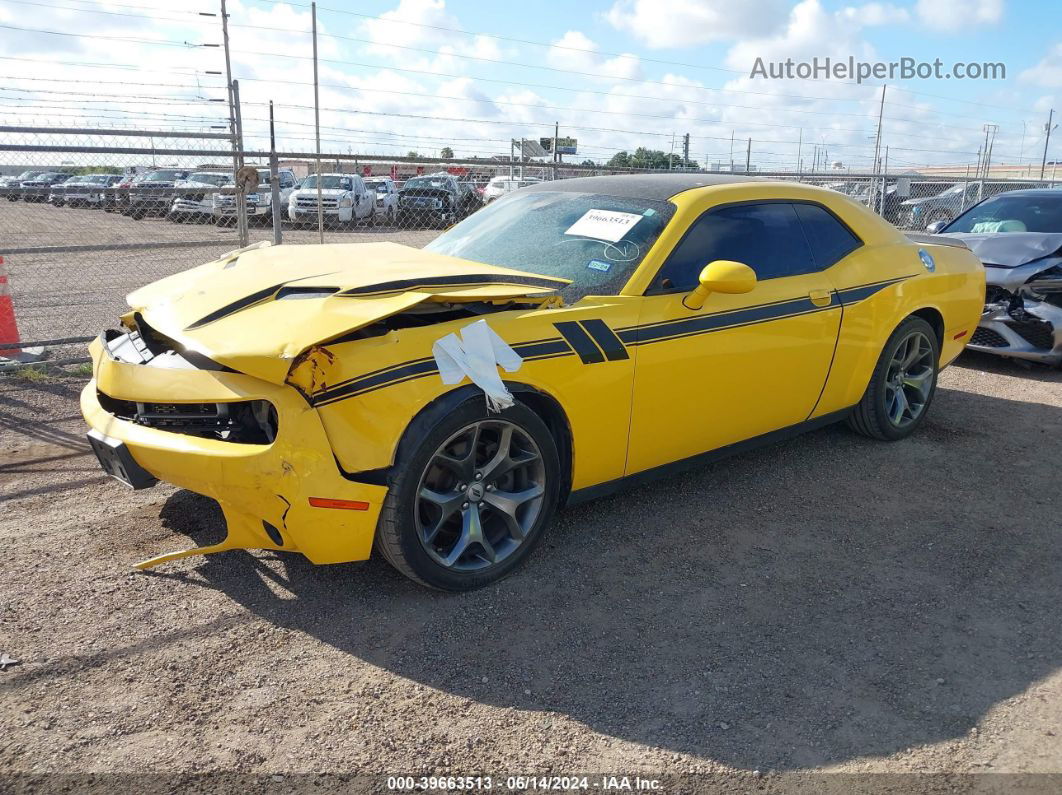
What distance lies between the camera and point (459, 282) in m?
3.23

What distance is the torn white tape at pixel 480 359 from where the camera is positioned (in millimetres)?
2945

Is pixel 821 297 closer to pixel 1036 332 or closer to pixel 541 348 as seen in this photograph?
pixel 541 348

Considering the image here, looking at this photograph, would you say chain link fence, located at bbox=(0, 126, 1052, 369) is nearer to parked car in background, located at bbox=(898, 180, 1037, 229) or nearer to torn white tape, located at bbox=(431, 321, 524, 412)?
parked car in background, located at bbox=(898, 180, 1037, 229)

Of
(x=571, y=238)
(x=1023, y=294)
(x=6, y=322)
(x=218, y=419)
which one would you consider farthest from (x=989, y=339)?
(x=6, y=322)

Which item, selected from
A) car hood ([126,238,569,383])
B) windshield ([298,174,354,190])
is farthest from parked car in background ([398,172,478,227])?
car hood ([126,238,569,383])

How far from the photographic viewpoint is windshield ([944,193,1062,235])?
768cm

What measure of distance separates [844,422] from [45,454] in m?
4.72

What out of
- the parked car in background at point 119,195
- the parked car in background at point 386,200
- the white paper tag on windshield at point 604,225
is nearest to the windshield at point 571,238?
the white paper tag on windshield at point 604,225

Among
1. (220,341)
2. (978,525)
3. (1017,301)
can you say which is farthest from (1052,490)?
(220,341)

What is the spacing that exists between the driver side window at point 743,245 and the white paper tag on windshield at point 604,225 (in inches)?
10.3

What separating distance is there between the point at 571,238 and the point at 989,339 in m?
4.91

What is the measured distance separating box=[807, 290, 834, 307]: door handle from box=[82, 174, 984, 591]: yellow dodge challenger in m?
0.02

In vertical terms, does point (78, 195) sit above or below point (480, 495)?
above

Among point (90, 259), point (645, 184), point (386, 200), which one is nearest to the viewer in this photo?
point (645, 184)
